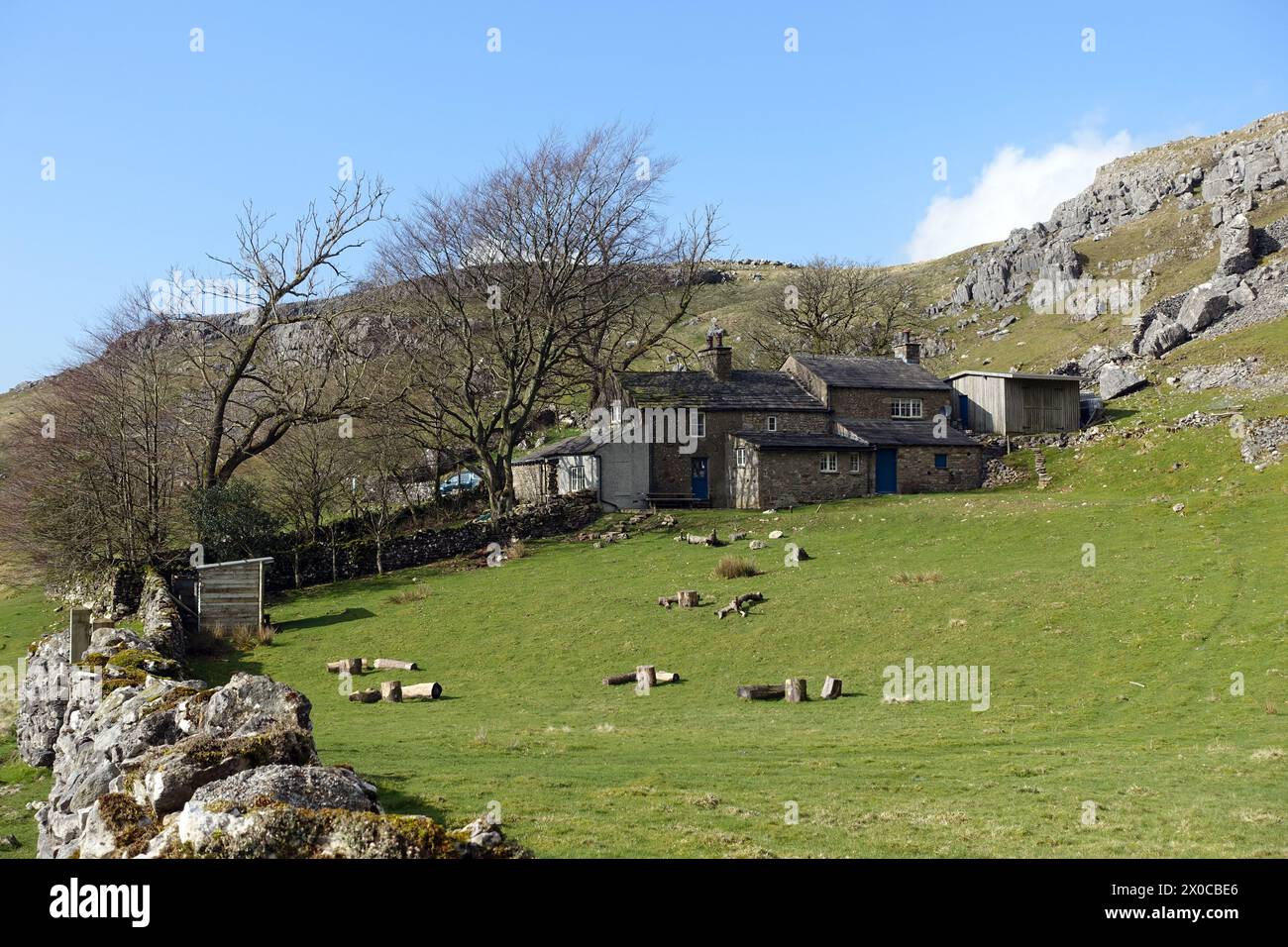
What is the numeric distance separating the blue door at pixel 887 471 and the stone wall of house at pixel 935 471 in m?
0.27

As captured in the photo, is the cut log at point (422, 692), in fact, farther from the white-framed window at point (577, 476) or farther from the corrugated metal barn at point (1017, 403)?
the corrugated metal barn at point (1017, 403)

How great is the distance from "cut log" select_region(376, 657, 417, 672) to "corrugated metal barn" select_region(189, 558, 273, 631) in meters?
7.96

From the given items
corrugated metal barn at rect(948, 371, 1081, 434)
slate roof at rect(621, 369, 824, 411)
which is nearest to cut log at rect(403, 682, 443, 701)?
slate roof at rect(621, 369, 824, 411)

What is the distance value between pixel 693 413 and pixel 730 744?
37.7m

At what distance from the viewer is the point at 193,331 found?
156 ft

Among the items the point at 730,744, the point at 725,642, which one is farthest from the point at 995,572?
the point at 730,744

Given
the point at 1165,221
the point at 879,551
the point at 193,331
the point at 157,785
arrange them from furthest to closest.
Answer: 1. the point at 1165,221
2. the point at 193,331
3. the point at 879,551
4. the point at 157,785

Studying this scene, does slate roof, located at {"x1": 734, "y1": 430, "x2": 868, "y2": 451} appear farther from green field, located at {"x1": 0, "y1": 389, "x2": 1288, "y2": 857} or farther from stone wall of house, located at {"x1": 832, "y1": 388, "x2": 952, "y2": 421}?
green field, located at {"x1": 0, "y1": 389, "x2": 1288, "y2": 857}

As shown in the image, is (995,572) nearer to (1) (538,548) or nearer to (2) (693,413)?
(1) (538,548)

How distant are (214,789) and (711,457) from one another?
4671cm

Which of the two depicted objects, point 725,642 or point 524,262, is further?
point 524,262

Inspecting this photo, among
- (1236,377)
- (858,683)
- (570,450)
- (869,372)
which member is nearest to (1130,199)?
(1236,377)

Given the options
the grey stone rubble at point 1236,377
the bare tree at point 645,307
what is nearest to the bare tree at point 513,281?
the bare tree at point 645,307
